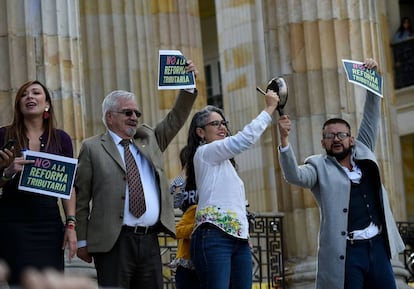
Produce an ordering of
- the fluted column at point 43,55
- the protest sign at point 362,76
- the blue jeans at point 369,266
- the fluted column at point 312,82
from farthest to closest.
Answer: the fluted column at point 312,82, the fluted column at point 43,55, the protest sign at point 362,76, the blue jeans at point 369,266

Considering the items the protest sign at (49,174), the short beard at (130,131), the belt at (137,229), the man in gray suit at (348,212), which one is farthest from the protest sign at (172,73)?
the protest sign at (49,174)

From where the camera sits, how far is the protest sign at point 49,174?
9.26 metres

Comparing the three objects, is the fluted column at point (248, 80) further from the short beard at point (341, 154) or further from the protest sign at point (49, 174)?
the protest sign at point (49, 174)

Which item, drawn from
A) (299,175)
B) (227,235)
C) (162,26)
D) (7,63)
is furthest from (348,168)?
(162,26)

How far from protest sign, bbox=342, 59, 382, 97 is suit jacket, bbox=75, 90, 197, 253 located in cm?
193

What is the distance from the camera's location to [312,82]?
1448cm

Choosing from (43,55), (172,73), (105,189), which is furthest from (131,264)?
(43,55)

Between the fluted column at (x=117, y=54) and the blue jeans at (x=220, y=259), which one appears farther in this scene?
the fluted column at (x=117, y=54)

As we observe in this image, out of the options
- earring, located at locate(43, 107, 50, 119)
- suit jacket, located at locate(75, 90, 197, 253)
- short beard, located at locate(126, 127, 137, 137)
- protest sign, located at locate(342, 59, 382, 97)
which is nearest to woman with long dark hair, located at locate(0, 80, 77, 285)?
earring, located at locate(43, 107, 50, 119)

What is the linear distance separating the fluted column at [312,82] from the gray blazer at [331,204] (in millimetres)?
3505

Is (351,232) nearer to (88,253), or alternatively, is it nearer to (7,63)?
(88,253)

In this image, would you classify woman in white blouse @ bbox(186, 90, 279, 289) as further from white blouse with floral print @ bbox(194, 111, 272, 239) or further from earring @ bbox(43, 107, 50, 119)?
earring @ bbox(43, 107, 50, 119)

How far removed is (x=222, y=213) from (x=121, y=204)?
32.9 inches

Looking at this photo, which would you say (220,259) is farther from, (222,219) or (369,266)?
(369,266)
